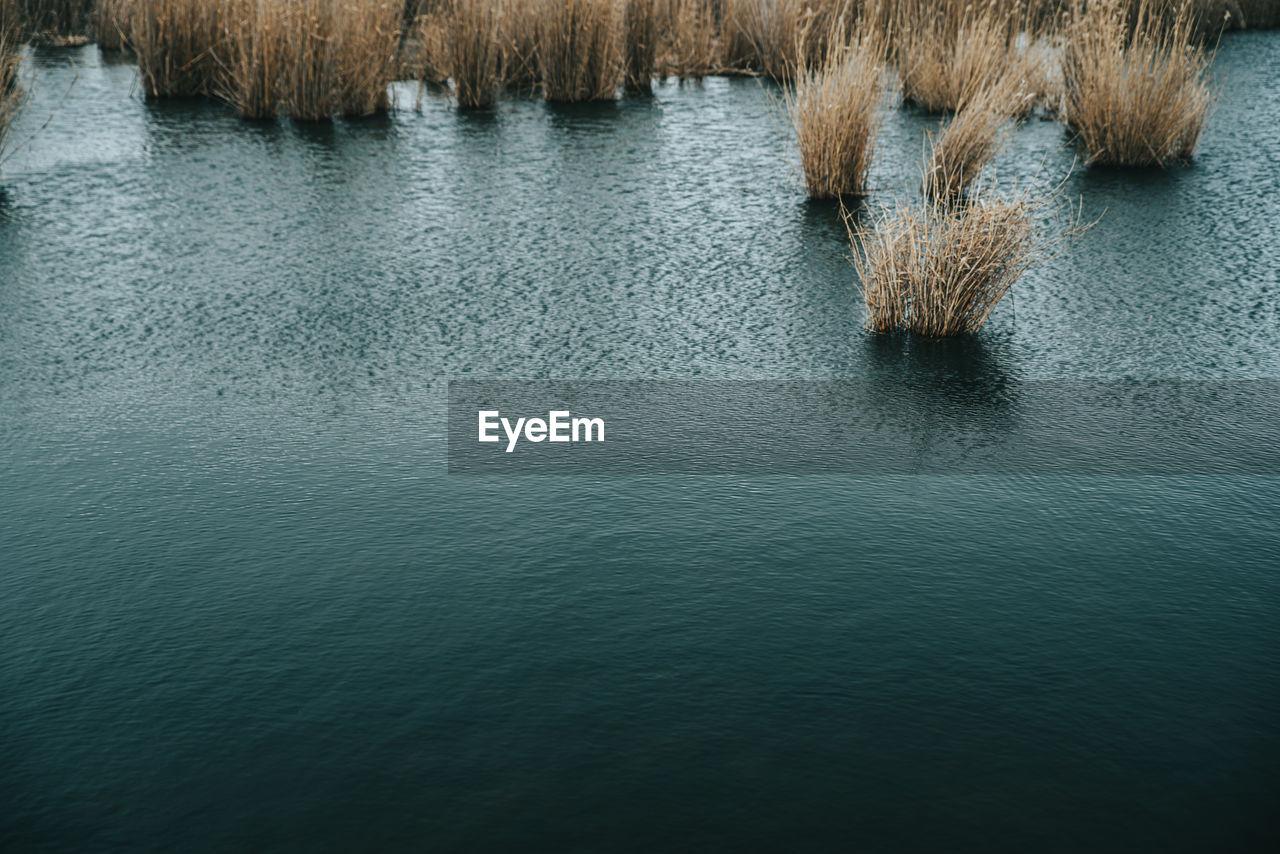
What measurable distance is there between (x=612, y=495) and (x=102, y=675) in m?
1.51

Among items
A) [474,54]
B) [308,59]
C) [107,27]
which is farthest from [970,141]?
[107,27]

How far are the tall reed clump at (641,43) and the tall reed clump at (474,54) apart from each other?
136 centimetres

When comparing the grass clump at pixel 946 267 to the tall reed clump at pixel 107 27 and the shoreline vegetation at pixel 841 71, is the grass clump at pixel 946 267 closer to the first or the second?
the shoreline vegetation at pixel 841 71

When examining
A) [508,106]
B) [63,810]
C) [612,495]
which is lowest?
[63,810]

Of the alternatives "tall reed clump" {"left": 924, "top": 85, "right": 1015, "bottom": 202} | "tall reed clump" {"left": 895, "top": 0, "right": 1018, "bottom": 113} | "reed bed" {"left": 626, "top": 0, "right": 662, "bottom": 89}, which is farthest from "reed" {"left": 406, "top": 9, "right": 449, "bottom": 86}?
"tall reed clump" {"left": 924, "top": 85, "right": 1015, "bottom": 202}

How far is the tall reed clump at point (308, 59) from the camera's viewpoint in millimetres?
8969

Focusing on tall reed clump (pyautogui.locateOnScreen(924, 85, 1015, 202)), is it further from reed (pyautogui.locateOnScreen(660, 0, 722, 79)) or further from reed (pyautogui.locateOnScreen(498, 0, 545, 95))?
reed (pyautogui.locateOnScreen(660, 0, 722, 79))

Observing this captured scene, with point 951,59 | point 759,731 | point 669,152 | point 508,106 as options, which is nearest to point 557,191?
point 669,152

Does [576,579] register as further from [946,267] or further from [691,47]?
[691,47]

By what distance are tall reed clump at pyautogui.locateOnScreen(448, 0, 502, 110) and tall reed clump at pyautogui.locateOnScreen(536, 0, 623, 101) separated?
0.45 meters

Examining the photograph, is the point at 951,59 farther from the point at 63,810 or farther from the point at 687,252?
the point at 63,810

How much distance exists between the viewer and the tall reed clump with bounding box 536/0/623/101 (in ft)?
32.7

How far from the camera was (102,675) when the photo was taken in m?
2.89

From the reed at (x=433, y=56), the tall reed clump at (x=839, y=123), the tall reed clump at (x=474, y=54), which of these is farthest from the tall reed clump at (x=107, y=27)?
the tall reed clump at (x=839, y=123)
